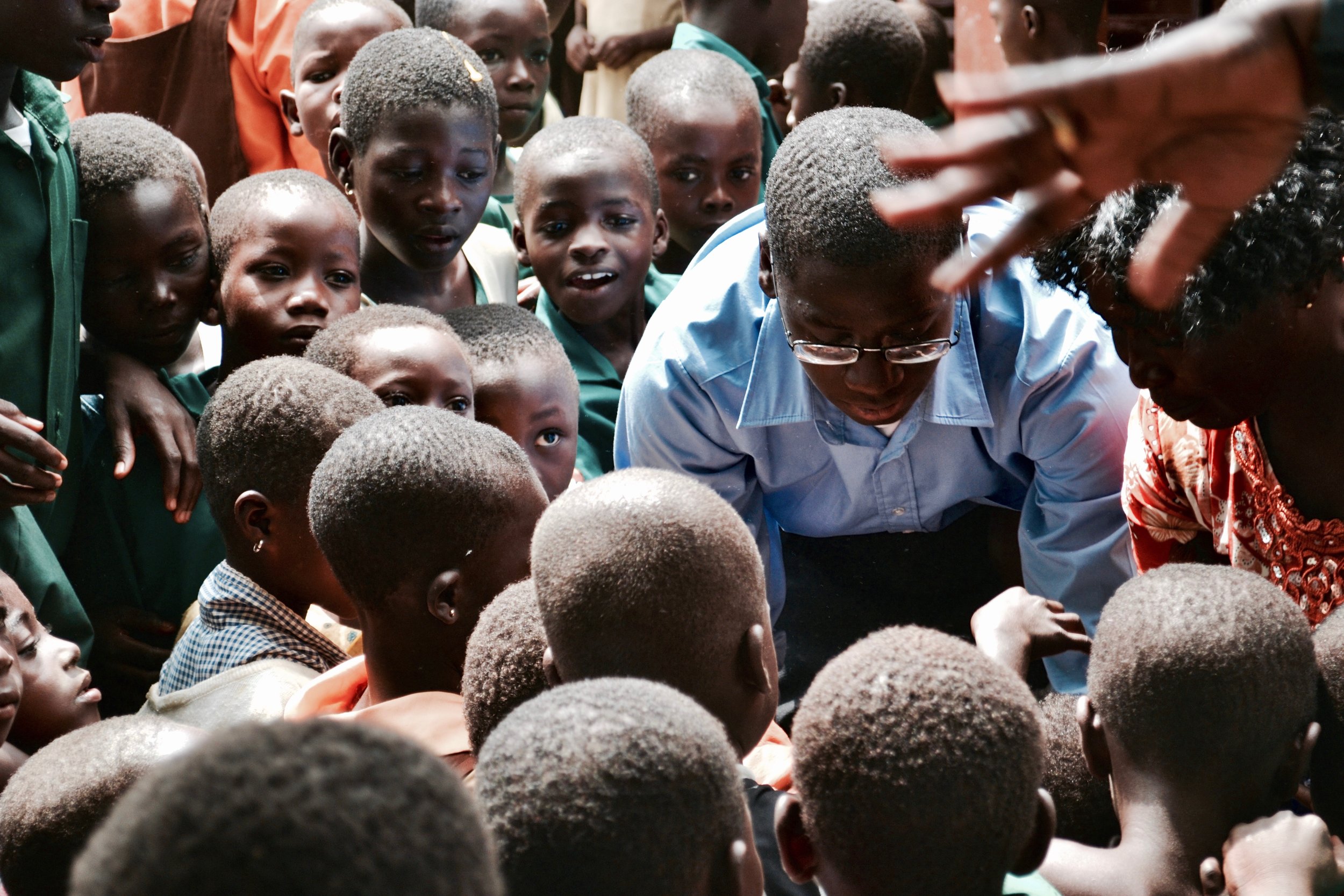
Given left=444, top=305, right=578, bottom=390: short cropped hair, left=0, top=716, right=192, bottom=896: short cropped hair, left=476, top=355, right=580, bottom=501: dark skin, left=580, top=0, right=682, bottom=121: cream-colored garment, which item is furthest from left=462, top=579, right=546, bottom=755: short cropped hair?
left=580, top=0, right=682, bottom=121: cream-colored garment

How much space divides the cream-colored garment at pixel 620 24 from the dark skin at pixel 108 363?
2.49 metres

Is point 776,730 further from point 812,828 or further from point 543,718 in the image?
point 543,718

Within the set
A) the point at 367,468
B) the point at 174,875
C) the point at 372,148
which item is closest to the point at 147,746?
the point at 367,468

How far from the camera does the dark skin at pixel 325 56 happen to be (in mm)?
4004

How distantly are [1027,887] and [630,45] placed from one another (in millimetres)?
3987

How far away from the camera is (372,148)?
11.3 feet

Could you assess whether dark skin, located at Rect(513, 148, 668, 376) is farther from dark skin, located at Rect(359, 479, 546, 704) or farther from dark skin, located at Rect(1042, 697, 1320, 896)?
dark skin, located at Rect(1042, 697, 1320, 896)

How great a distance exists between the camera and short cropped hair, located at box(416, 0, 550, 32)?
14.5 ft

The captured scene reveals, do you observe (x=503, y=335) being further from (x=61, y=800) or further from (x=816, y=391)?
(x=61, y=800)

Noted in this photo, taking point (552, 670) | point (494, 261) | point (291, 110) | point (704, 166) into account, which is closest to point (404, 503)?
point (552, 670)

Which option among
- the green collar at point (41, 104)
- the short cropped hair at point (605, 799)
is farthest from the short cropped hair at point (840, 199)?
the green collar at point (41, 104)

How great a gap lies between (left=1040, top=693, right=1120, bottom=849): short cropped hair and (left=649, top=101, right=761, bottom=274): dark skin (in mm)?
2356

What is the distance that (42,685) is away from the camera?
225cm

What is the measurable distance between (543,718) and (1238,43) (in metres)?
0.96
